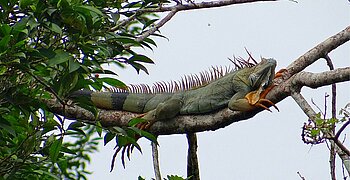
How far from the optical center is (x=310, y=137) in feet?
10.8

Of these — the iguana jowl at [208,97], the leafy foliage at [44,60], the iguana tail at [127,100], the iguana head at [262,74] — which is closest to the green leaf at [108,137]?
the leafy foliage at [44,60]

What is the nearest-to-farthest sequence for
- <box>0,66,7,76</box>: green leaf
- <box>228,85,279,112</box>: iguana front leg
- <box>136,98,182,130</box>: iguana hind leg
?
1. <box>0,66,7,76</box>: green leaf
2. <box>228,85,279,112</box>: iguana front leg
3. <box>136,98,182,130</box>: iguana hind leg

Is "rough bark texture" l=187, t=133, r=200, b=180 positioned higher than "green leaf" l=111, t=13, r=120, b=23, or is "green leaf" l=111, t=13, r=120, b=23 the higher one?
"green leaf" l=111, t=13, r=120, b=23

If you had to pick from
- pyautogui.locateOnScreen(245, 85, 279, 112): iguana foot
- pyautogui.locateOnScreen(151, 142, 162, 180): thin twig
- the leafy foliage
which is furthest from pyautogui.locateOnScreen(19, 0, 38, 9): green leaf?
pyautogui.locateOnScreen(151, 142, 162, 180): thin twig

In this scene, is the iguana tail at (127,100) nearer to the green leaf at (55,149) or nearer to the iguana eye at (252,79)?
the iguana eye at (252,79)

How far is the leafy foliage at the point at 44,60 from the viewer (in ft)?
10.5

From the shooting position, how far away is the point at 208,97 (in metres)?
4.95

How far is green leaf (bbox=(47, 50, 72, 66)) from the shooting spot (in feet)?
10.5

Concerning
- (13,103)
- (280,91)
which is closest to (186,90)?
(280,91)

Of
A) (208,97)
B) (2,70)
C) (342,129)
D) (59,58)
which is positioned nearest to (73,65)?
(59,58)

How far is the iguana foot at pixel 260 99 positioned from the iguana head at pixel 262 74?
7cm

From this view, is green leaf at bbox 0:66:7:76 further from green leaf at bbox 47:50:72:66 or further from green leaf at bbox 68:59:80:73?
green leaf at bbox 68:59:80:73

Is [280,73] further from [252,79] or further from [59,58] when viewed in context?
[59,58]

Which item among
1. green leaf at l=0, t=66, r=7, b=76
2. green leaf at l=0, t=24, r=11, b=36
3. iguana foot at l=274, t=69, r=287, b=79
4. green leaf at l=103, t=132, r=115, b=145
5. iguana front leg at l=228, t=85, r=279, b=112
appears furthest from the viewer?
iguana foot at l=274, t=69, r=287, b=79
